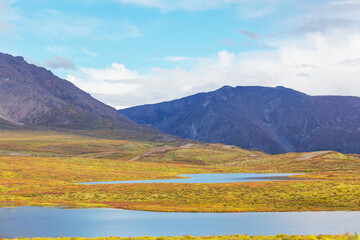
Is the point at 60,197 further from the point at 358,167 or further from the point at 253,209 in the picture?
the point at 358,167

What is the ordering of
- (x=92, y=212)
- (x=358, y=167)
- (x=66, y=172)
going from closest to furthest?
1. (x=92, y=212)
2. (x=66, y=172)
3. (x=358, y=167)

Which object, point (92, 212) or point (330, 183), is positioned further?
point (330, 183)

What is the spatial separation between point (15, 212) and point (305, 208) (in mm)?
49407

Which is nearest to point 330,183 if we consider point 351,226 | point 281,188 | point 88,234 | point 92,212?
point 281,188

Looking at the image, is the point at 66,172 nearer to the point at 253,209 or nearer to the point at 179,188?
the point at 179,188

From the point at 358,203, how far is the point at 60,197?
60.4 meters

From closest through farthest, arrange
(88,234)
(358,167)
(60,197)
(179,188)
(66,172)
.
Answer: (88,234) → (60,197) → (179,188) → (66,172) → (358,167)

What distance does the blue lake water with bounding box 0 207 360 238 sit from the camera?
2179 inches

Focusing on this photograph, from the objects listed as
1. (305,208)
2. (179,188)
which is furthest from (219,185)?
(305,208)

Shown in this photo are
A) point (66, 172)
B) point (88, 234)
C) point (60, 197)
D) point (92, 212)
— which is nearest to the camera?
point (88, 234)

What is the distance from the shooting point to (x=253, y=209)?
77.2 meters

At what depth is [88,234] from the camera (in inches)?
2175

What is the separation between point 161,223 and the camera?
6269 cm

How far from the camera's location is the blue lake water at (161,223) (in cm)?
5534
